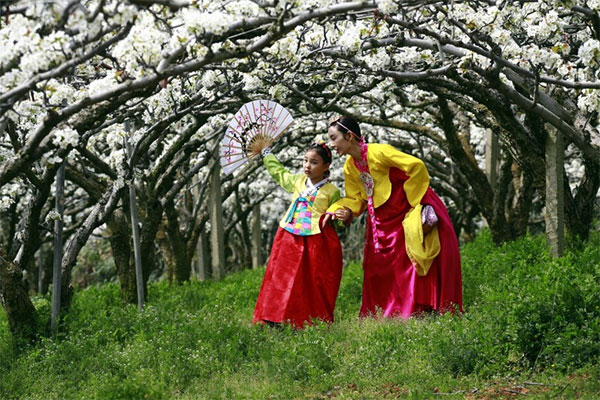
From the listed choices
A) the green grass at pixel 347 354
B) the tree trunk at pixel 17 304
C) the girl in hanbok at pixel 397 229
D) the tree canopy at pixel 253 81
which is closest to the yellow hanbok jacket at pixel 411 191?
the girl in hanbok at pixel 397 229

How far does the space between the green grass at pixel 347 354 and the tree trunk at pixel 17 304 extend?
0.65 ft

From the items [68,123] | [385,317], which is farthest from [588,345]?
[68,123]

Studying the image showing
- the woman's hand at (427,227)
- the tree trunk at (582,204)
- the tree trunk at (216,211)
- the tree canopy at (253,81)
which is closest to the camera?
the tree canopy at (253,81)

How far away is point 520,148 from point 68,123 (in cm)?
442

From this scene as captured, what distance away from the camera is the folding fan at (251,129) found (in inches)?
294

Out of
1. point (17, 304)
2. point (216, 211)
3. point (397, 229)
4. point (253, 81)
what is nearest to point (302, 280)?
point (397, 229)

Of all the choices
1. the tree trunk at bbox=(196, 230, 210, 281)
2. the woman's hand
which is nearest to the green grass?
the woman's hand

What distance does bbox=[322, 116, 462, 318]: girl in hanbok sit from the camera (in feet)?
23.1

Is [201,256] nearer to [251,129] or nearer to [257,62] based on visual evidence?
[251,129]

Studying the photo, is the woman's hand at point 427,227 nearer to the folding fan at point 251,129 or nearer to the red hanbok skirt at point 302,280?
the red hanbok skirt at point 302,280

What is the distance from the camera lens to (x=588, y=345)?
5.22m

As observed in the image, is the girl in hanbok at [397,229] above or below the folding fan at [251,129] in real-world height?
below

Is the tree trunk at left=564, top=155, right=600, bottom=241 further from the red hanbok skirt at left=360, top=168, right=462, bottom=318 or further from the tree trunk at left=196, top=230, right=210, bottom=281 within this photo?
the tree trunk at left=196, top=230, right=210, bottom=281

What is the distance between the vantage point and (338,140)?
23.5ft
